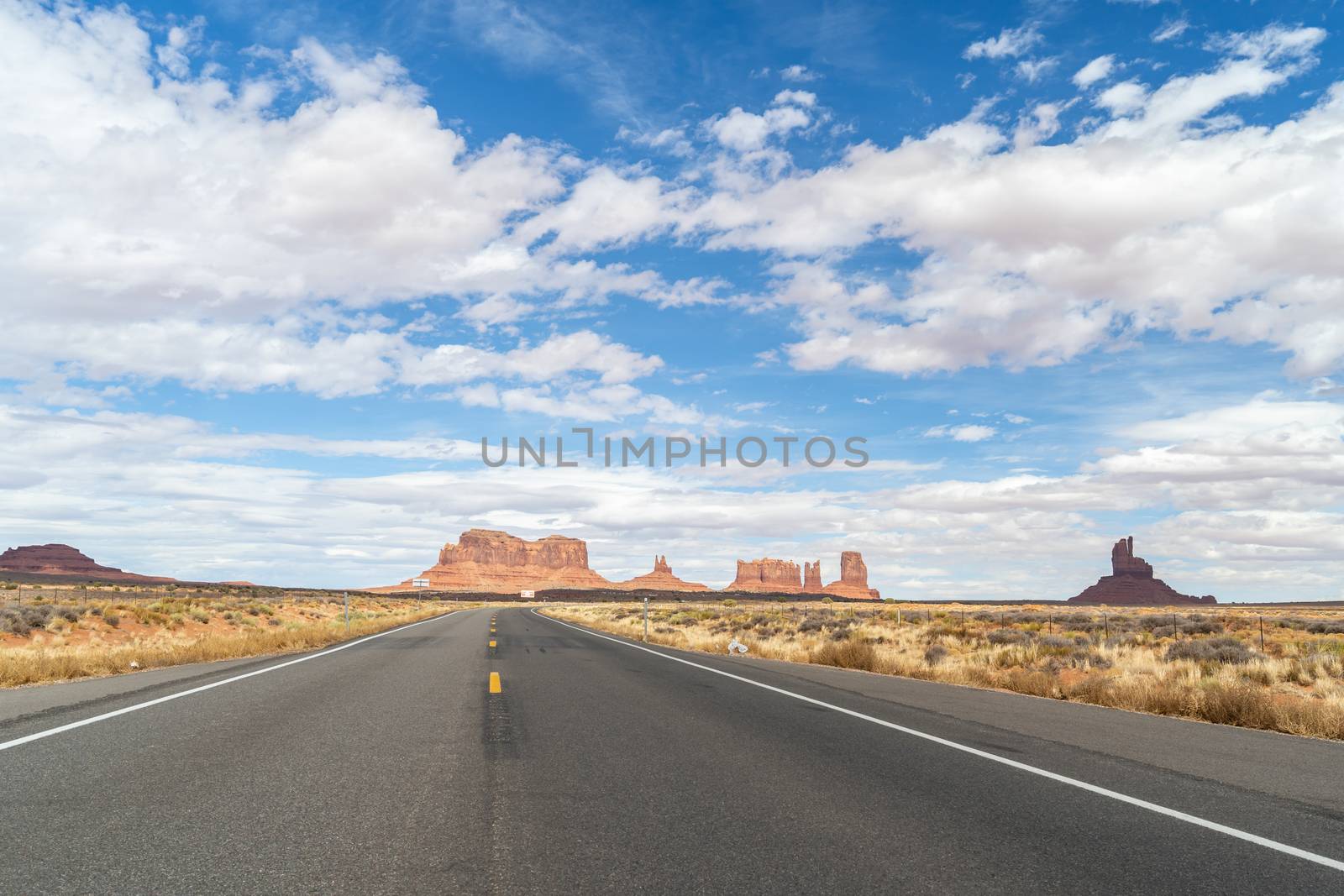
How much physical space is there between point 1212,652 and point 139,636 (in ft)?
122

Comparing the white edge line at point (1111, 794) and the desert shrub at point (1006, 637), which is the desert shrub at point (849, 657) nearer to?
the white edge line at point (1111, 794)

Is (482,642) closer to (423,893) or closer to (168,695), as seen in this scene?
(168,695)

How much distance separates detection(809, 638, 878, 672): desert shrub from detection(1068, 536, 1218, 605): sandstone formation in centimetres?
17087

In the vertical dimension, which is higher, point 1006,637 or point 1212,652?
point 1212,652

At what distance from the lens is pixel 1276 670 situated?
18000 mm

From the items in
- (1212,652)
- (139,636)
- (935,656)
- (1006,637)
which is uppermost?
(1212,652)

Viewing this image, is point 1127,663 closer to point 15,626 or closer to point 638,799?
point 638,799

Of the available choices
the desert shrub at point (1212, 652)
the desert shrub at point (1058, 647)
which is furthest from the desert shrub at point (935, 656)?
the desert shrub at point (1212, 652)

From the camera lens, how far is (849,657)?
815 inches

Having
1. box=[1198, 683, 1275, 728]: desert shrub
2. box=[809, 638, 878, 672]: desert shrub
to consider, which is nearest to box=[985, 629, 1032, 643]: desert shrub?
Answer: box=[809, 638, 878, 672]: desert shrub

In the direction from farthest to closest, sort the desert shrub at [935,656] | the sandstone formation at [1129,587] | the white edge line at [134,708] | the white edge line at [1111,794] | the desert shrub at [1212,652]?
1. the sandstone formation at [1129,587]
2. the desert shrub at [935,656]
3. the desert shrub at [1212,652]
4. the white edge line at [134,708]
5. the white edge line at [1111,794]

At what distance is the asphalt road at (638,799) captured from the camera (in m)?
4.33

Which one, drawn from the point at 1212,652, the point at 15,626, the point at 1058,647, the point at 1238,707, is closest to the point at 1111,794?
the point at 1238,707

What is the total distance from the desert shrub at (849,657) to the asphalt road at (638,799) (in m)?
8.82
